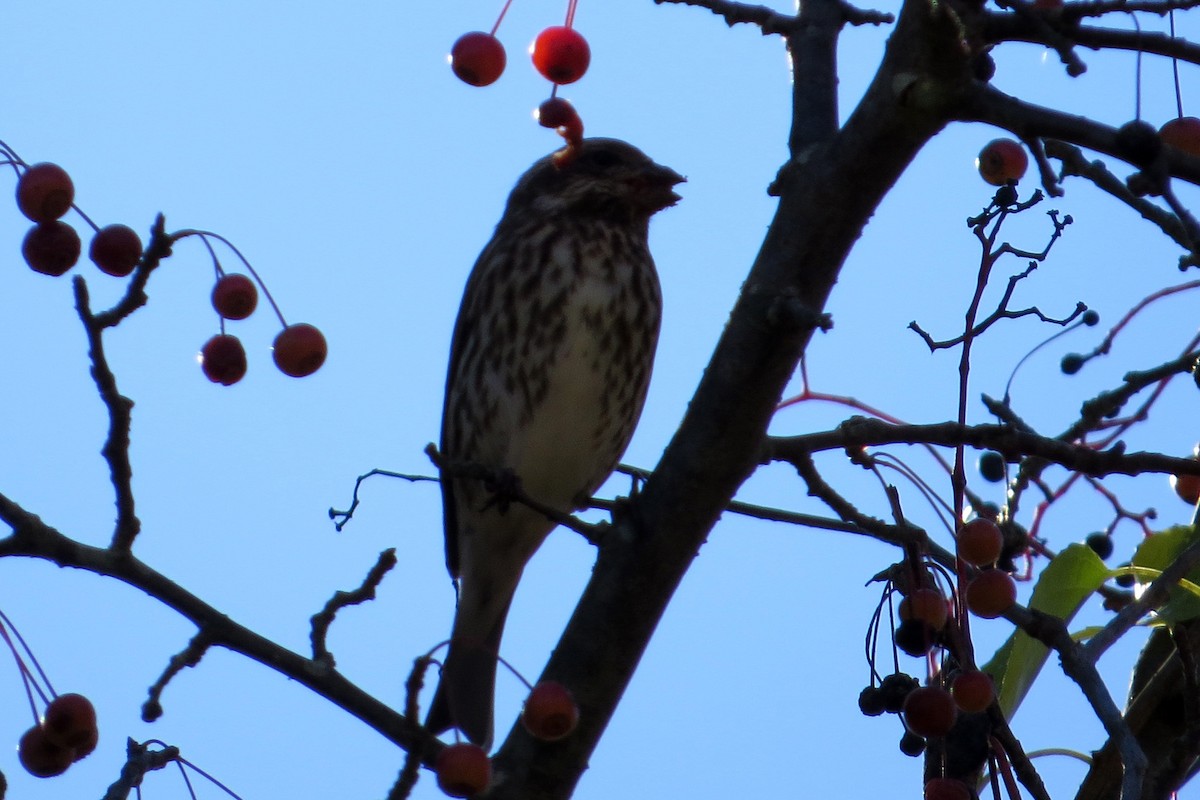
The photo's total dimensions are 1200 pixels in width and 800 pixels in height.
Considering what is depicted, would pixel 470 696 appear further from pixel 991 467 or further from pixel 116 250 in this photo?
pixel 116 250

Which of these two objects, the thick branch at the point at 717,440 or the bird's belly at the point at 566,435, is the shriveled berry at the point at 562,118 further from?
the bird's belly at the point at 566,435

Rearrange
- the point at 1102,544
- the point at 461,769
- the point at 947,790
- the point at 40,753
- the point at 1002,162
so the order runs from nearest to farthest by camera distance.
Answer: the point at 461,769, the point at 40,753, the point at 947,790, the point at 1002,162, the point at 1102,544

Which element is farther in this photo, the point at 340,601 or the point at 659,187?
the point at 659,187

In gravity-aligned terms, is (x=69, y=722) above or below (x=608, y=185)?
below

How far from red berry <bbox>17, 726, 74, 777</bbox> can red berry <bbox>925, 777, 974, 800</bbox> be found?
181 centimetres

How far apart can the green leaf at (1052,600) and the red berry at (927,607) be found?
323 mm

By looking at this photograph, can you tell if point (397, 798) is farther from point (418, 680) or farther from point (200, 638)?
point (200, 638)

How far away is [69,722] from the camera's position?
3.11m

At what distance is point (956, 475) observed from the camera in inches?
130

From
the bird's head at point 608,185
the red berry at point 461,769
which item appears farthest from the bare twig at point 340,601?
the bird's head at point 608,185

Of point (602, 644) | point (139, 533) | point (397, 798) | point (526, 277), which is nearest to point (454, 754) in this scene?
point (397, 798)

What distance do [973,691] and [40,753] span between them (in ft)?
6.38

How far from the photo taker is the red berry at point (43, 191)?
10.4 ft

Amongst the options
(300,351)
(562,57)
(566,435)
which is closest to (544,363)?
(566,435)
